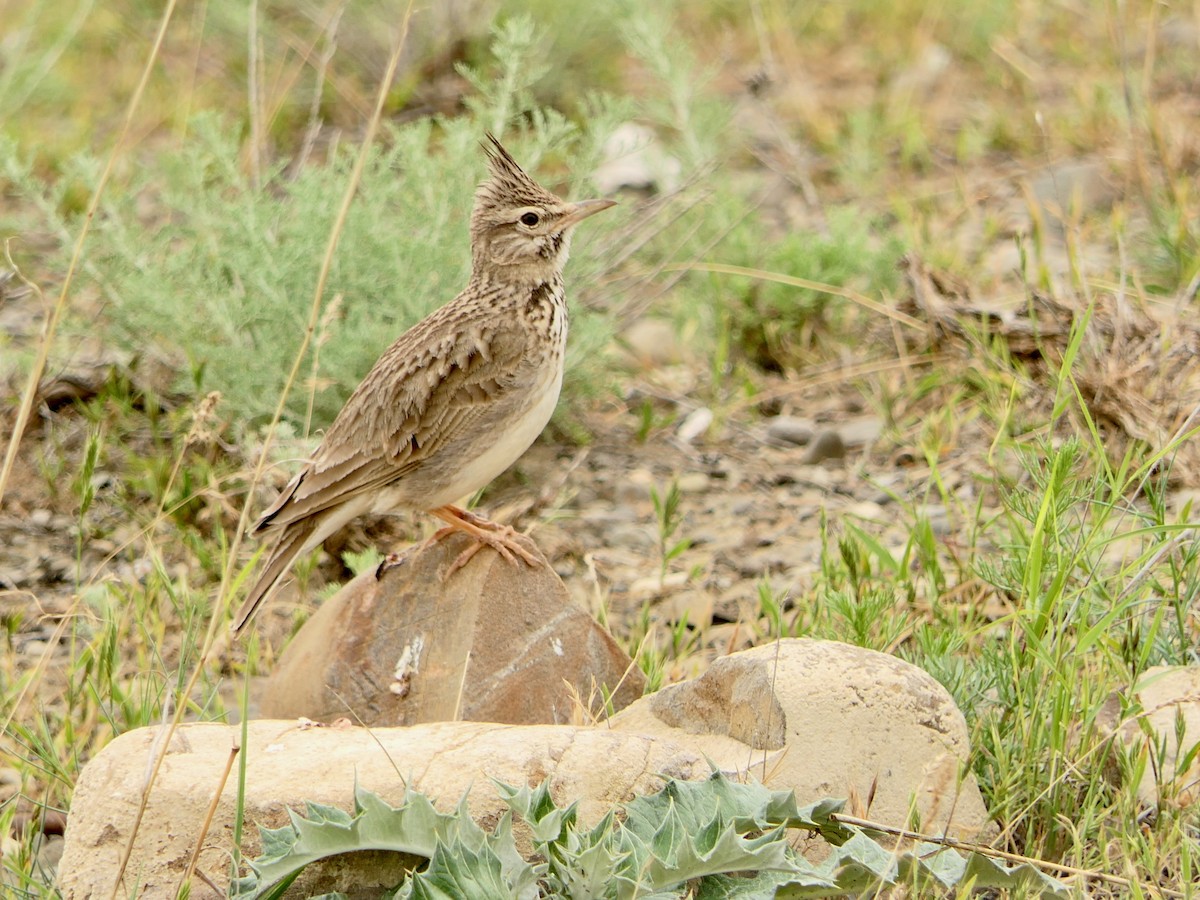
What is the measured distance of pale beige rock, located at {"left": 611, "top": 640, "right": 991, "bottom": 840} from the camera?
3.48 meters

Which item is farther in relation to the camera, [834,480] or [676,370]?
[676,370]

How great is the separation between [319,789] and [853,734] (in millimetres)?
1177

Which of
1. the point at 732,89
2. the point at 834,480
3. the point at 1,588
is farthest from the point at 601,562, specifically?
the point at 732,89

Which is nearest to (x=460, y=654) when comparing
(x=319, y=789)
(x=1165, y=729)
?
(x=319, y=789)

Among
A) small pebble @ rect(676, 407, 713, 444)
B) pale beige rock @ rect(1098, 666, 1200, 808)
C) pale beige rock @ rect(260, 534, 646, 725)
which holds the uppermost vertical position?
pale beige rock @ rect(260, 534, 646, 725)

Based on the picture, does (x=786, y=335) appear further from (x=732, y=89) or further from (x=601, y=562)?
(x=732, y=89)

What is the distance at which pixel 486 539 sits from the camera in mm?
4266

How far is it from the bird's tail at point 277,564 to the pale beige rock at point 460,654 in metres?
0.19

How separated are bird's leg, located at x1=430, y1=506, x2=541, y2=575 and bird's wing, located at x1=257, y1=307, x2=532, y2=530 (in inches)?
8.9

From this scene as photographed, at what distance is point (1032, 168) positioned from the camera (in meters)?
8.27

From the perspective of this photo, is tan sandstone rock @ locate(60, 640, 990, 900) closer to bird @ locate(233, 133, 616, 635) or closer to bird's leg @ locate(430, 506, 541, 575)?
bird's leg @ locate(430, 506, 541, 575)

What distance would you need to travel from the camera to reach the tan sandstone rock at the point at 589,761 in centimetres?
324

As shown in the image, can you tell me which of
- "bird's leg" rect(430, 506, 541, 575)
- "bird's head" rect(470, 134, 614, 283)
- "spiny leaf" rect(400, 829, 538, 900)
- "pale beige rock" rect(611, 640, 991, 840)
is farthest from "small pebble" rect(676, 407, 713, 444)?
"spiny leaf" rect(400, 829, 538, 900)

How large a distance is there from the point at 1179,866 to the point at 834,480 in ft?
8.69
